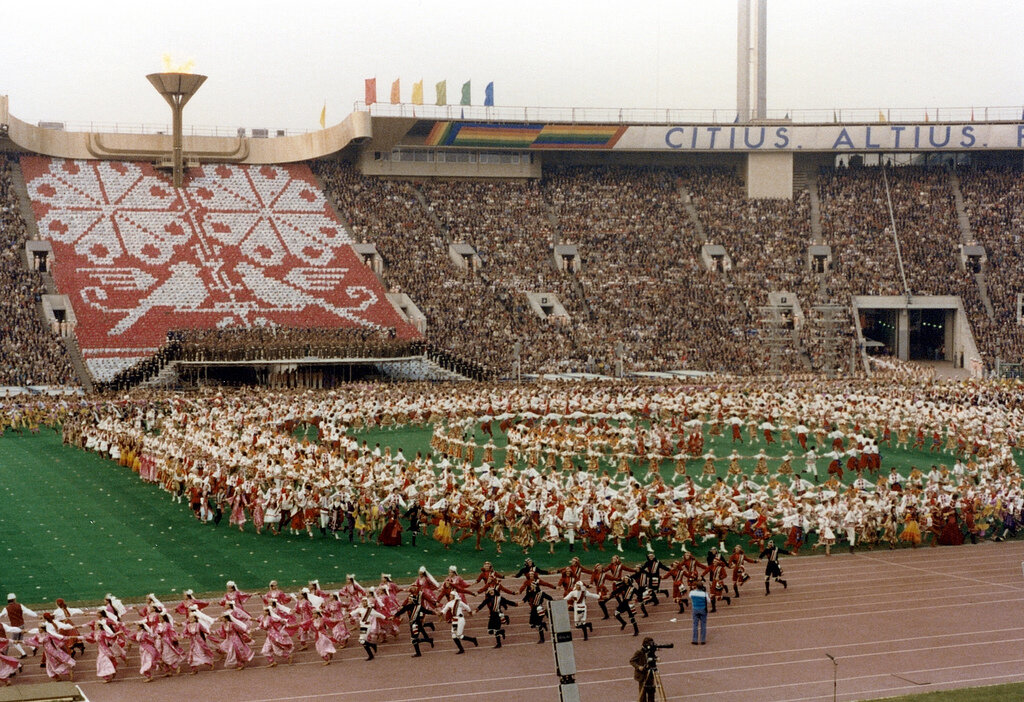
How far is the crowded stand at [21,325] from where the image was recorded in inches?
2039

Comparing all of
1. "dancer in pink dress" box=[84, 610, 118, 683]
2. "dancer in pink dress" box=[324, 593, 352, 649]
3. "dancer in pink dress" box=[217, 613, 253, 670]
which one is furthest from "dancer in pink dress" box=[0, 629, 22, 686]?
"dancer in pink dress" box=[324, 593, 352, 649]

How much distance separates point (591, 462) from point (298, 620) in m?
16.2

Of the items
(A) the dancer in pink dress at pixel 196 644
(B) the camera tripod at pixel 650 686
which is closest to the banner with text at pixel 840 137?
(A) the dancer in pink dress at pixel 196 644

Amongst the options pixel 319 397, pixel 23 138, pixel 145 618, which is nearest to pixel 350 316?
pixel 319 397

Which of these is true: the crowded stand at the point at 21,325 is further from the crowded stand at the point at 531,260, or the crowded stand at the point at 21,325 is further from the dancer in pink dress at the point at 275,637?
the dancer in pink dress at the point at 275,637

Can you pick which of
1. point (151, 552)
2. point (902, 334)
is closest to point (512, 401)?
point (151, 552)

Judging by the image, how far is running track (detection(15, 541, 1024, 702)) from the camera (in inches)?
654

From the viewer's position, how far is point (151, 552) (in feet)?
80.8

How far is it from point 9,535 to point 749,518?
1508cm

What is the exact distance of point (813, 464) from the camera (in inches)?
1307

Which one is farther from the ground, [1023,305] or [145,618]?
[1023,305]

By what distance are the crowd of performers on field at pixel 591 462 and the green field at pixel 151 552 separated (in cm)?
54

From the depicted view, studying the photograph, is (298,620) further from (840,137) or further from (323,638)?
(840,137)

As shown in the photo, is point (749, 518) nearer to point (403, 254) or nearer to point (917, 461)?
point (917, 461)
